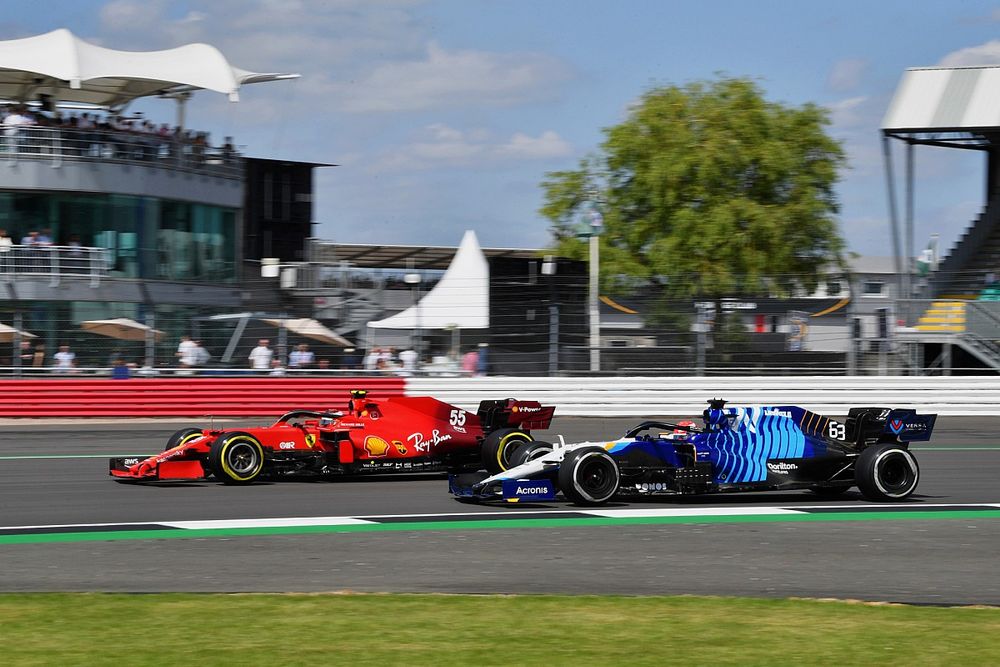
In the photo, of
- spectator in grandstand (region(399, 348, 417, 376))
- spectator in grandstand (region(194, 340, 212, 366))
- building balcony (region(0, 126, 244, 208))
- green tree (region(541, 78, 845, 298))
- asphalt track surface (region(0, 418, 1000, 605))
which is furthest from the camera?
green tree (region(541, 78, 845, 298))

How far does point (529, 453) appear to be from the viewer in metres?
12.2

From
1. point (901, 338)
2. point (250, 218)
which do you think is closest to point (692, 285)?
point (901, 338)

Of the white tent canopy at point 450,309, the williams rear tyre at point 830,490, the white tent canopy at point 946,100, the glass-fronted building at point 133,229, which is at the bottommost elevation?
the williams rear tyre at point 830,490

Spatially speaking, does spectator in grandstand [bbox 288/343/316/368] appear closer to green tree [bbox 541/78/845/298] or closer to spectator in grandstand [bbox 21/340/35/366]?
spectator in grandstand [bbox 21/340/35/366]

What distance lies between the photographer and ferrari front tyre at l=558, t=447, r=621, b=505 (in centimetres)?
1134

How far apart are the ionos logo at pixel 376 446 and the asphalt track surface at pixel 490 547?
0.99ft

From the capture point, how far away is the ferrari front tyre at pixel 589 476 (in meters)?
11.3

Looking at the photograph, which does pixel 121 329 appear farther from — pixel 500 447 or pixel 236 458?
pixel 500 447

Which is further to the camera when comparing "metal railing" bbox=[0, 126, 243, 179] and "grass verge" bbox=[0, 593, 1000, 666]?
"metal railing" bbox=[0, 126, 243, 179]

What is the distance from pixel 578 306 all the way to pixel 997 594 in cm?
1496

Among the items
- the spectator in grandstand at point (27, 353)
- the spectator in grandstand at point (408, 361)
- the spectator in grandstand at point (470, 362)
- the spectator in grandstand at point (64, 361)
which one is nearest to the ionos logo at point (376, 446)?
the spectator in grandstand at point (470, 362)

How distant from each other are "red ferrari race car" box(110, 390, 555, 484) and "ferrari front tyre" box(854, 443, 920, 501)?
323 centimetres

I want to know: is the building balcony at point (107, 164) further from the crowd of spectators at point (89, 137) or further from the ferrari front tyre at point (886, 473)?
the ferrari front tyre at point (886, 473)

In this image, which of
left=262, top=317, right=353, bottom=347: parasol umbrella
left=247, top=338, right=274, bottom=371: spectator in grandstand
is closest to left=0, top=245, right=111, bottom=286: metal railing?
left=247, top=338, right=274, bottom=371: spectator in grandstand
